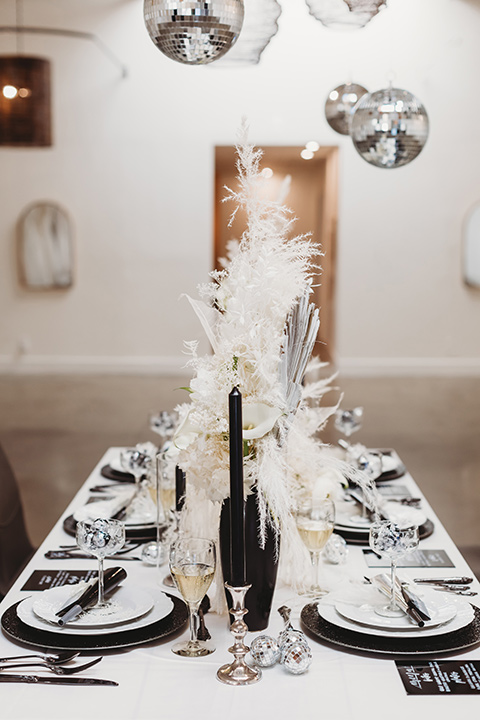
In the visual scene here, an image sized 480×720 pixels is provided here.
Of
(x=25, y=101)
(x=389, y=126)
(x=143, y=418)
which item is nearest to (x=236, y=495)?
(x=389, y=126)

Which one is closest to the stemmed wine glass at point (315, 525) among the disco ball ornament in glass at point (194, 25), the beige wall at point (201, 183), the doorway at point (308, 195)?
the disco ball ornament in glass at point (194, 25)

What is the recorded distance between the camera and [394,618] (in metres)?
1.57

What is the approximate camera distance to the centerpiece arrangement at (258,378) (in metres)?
1.60

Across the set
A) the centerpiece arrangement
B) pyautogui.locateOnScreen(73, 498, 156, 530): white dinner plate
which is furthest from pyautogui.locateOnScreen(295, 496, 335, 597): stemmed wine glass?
pyautogui.locateOnScreen(73, 498, 156, 530): white dinner plate

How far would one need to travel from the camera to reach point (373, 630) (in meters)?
1.53

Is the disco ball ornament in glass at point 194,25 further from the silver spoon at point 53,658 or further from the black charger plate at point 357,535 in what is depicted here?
the silver spoon at point 53,658

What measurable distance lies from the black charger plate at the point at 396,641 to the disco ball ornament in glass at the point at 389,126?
5.60 ft

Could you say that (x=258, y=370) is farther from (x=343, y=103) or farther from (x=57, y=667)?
(x=343, y=103)

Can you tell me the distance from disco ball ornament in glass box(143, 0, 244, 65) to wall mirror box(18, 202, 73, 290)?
15.3 ft

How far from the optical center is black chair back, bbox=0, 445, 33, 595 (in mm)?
2736

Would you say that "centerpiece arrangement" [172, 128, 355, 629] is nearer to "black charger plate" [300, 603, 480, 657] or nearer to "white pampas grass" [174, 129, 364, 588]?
"white pampas grass" [174, 129, 364, 588]

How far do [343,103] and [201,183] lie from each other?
329 centimetres

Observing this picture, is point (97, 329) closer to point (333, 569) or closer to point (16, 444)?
point (16, 444)

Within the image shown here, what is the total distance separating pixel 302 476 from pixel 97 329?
492 cm
